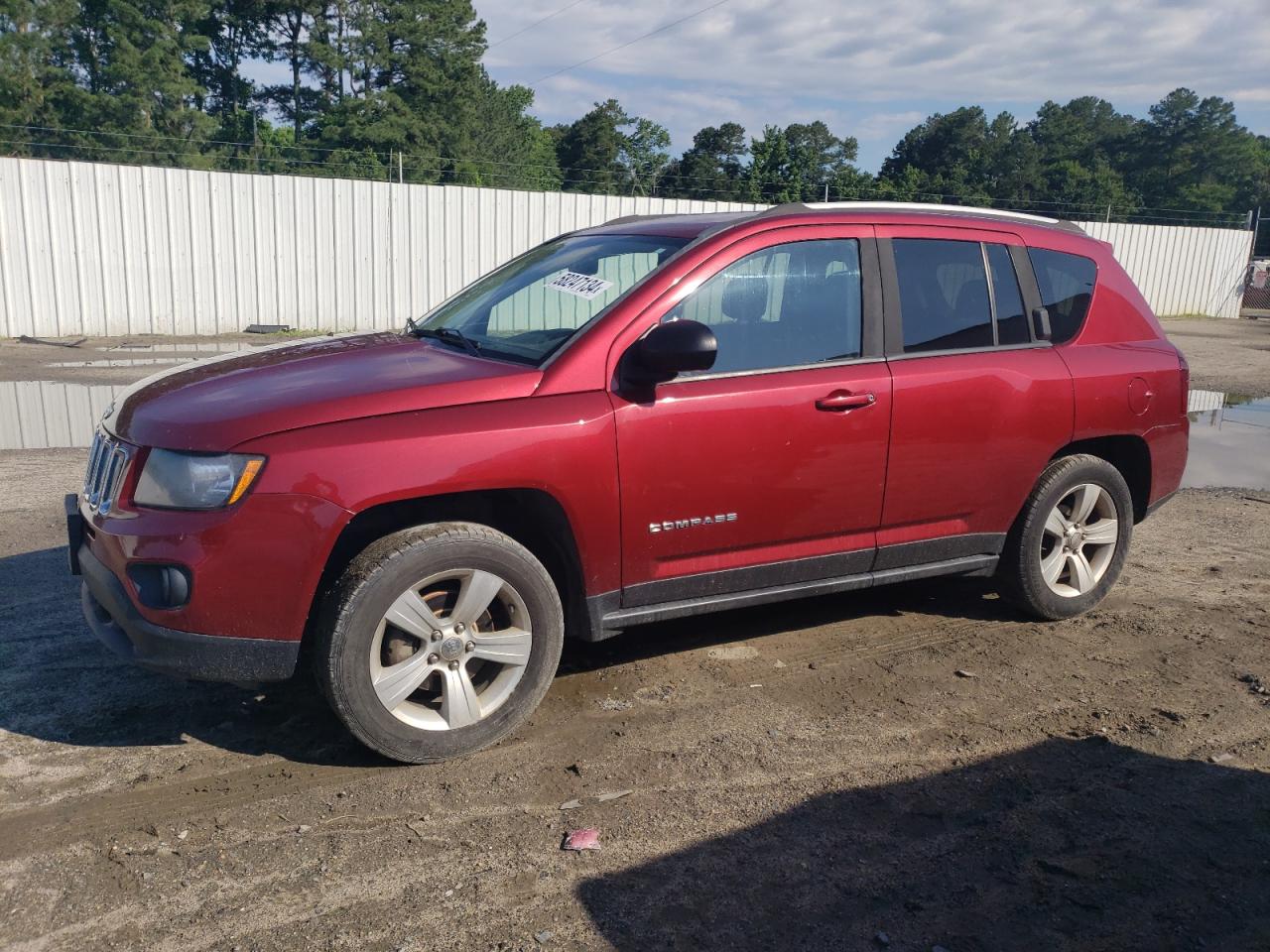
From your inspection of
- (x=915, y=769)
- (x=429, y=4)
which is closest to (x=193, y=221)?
(x=915, y=769)

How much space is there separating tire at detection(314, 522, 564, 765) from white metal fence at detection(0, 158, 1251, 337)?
14861 mm

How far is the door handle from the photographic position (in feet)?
13.9

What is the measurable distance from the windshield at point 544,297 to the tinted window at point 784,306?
270 millimetres

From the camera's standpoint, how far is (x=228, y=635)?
→ 3.43 m

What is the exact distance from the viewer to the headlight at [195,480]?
11.1ft

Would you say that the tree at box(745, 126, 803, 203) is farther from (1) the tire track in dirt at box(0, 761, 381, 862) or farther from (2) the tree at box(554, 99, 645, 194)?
(1) the tire track in dirt at box(0, 761, 381, 862)

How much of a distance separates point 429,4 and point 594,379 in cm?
5384

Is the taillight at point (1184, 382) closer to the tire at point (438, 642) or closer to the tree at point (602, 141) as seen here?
the tire at point (438, 642)

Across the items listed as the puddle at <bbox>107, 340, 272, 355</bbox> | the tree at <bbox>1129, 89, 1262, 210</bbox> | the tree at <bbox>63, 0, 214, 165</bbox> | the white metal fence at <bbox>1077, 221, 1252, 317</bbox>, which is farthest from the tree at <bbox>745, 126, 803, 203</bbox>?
the tree at <bbox>1129, 89, 1262, 210</bbox>

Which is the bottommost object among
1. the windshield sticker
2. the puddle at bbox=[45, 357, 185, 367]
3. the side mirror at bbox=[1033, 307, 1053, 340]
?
the puddle at bbox=[45, 357, 185, 367]

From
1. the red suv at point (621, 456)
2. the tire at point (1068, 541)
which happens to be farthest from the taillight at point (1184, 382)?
the tire at point (1068, 541)

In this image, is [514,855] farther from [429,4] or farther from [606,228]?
[429,4]

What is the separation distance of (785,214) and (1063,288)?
1620 millimetres

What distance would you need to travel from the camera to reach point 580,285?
4.39 metres
